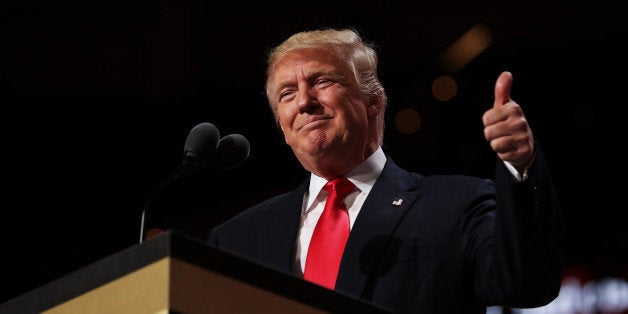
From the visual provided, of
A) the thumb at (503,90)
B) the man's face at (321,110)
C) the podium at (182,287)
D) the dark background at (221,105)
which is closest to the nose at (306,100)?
the man's face at (321,110)

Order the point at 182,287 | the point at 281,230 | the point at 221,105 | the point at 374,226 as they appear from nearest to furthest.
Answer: the point at 182,287 < the point at 374,226 < the point at 281,230 < the point at 221,105

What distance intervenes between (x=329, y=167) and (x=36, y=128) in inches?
145

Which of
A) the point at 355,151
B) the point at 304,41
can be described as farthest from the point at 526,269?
the point at 304,41

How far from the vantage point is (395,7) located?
557 centimetres

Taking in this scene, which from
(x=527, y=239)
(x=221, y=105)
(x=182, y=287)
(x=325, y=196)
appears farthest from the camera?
(x=221, y=105)

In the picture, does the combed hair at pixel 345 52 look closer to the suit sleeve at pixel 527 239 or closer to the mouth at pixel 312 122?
Result: the mouth at pixel 312 122

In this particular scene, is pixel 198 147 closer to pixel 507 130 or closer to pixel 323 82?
pixel 323 82

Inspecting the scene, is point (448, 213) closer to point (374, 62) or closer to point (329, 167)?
point (329, 167)

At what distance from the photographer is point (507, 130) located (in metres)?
1.67

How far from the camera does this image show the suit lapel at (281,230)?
229cm

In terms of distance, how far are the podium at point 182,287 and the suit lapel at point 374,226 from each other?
555mm

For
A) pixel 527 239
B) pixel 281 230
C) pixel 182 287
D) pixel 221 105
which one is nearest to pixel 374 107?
pixel 281 230

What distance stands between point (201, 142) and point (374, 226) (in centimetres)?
39

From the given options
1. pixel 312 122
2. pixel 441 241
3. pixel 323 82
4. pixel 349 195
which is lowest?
pixel 441 241
